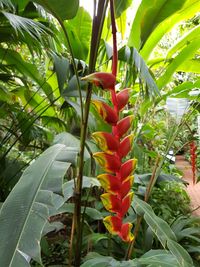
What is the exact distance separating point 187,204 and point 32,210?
2113mm

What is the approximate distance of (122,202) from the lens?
499 mm

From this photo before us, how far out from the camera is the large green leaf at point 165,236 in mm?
724

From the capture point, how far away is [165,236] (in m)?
0.78

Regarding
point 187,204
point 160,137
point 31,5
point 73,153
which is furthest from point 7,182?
point 160,137

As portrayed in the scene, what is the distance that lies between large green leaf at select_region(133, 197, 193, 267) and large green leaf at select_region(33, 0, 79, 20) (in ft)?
1.85

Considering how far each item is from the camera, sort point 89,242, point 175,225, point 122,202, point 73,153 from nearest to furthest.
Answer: point 122,202 → point 73,153 → point 89,242 → point 175,225

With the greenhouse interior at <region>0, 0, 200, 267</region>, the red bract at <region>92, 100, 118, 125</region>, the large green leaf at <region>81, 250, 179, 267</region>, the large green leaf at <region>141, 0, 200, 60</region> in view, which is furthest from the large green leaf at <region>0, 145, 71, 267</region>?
the large green leaf at <region>141, 0, 200, 60</region>

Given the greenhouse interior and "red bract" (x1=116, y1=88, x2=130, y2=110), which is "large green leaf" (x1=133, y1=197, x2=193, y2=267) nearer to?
the greenhouse interior

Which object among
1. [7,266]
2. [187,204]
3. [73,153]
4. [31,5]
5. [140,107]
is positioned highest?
Answer: [31,5]

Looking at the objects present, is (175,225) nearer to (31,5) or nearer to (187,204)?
(187,204)

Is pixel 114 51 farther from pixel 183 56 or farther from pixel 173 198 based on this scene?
pixel 173 198

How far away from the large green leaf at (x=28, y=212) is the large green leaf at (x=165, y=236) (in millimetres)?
318

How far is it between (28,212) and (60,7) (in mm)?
524

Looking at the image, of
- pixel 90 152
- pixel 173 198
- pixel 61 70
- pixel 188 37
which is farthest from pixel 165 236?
pixel 173 198
